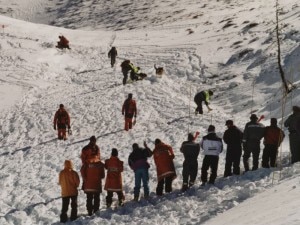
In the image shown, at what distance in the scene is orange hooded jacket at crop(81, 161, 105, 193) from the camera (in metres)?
13.2

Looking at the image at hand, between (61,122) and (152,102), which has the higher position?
(152,102)

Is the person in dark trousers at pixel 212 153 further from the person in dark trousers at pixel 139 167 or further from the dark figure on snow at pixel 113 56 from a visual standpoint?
the dark figure on snow at pixel 113 56

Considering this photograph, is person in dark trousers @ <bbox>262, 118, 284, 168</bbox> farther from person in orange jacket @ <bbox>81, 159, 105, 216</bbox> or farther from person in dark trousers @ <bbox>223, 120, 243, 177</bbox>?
person in orange jacket @ <bbox>81, 159, 105, 216</bbox>

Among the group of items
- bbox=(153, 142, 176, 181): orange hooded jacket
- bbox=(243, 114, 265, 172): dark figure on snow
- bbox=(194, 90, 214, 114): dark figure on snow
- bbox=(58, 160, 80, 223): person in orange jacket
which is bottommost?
bbox=(58, 160, 80, 223): person in orange jacket

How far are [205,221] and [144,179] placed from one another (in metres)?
2.64

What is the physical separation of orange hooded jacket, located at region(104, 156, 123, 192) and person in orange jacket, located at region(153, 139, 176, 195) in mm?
995

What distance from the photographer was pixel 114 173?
13508 mm

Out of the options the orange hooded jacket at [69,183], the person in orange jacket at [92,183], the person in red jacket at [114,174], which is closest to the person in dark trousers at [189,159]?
the person in red jacket at [114,174]

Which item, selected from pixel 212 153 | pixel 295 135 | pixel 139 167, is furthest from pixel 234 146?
pixel 139 167

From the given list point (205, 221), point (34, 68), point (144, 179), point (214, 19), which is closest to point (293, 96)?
point (144, 179)

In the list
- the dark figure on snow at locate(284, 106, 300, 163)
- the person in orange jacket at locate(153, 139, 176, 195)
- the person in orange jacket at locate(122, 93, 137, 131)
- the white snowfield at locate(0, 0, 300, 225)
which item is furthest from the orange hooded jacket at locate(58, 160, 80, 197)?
the person in orange jacket at locate(122, 93, 137, 131)

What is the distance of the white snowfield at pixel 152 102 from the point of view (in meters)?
12.6

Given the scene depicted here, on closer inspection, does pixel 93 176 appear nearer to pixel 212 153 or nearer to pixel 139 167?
pixel 139 167

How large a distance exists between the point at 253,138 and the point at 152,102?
436 inches
